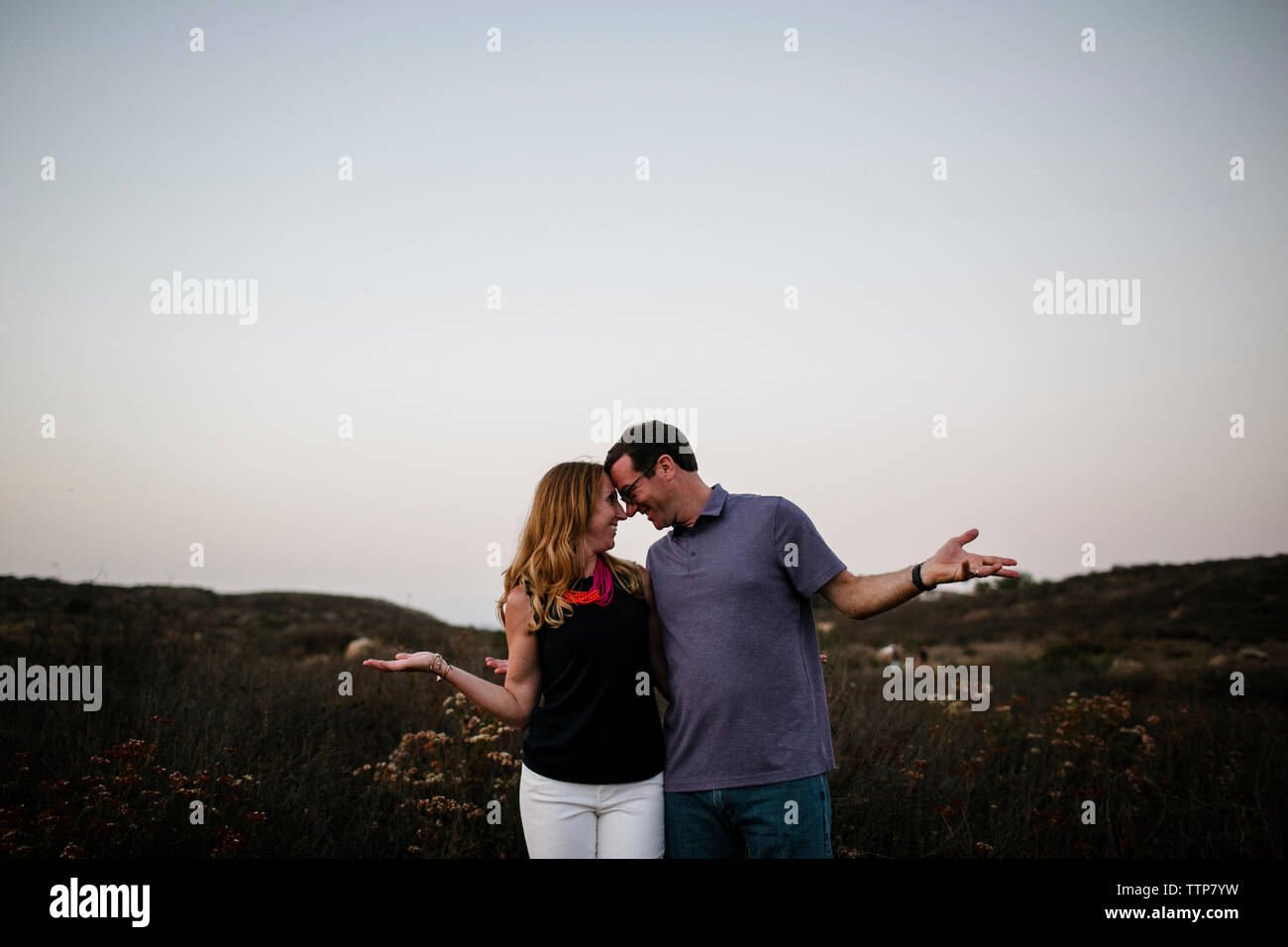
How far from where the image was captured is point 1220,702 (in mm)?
11164

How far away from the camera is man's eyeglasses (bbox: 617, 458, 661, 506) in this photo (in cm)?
373

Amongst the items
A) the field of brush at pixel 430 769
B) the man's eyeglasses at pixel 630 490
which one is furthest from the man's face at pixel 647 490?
the field of brush at pixel 430 769

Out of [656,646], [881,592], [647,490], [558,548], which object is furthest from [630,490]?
[881,592]

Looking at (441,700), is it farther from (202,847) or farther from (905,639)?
(905,639)

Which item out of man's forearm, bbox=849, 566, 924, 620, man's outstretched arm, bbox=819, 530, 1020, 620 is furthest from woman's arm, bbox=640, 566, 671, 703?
man's forearm, bbox=849, 566, 924, 620

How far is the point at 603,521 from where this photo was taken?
377 centimetres

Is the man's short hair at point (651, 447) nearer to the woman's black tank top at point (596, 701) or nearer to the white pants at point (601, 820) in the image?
the woman's black tank top at point (596, 701)

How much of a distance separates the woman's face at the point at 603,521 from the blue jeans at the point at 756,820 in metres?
1.03

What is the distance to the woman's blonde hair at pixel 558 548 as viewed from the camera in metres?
3.59

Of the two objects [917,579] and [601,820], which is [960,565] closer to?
[917,579]

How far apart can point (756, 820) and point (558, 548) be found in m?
1.29
